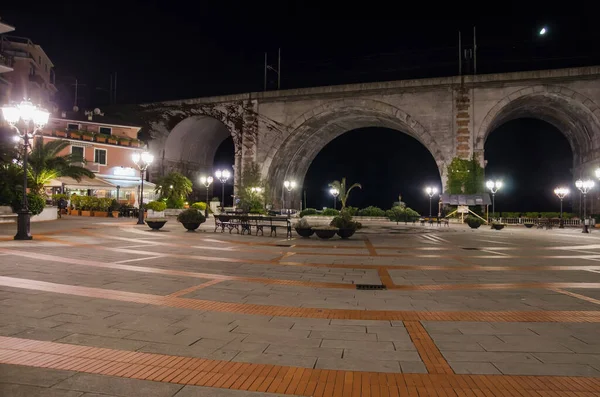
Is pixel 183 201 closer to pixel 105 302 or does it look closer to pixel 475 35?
pixel 475 35

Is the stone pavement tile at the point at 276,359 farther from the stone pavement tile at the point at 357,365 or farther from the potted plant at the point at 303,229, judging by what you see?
the potted plant at the point at 303,229

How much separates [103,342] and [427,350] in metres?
3.26

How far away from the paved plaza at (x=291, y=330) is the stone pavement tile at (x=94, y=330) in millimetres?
31

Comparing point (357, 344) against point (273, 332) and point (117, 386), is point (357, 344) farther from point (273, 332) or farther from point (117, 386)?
point (117, 386)

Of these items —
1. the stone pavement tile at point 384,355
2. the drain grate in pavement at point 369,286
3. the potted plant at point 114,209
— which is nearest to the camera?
the stone pavement tile at point 384,355

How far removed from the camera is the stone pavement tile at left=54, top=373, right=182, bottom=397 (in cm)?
307

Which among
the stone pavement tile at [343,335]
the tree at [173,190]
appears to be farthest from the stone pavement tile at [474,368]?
the tree at [173,190]

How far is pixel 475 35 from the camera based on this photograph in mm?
35188

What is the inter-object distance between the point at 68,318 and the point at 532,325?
5621mm

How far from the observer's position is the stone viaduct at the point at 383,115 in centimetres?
3133

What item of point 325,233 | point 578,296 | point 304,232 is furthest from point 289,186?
point 578,296

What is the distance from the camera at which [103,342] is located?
4133 mm

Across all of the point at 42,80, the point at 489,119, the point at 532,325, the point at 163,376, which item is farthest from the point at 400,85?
the point at 42,80

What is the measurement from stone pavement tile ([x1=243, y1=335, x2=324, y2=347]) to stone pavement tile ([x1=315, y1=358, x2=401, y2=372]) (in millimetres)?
463
